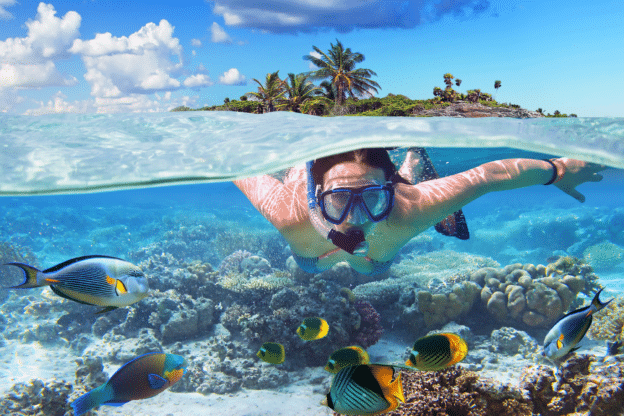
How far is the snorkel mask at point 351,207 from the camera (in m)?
4.28

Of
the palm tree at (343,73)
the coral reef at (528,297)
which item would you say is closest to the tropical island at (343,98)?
the palm tree at (343,73)

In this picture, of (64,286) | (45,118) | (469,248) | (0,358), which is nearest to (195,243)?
(0,358)

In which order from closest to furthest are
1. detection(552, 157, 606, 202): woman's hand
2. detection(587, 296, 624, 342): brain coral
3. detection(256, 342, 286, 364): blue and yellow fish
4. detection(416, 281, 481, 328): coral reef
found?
1. detection(256, 342, 286, 364): blue and yellow fish
2. detection(552, 157, 606, 202): woman's hand
3. detection(587, 296, 624, 342): brain coral
4. detection(416, 281, 481, 328): coral reef

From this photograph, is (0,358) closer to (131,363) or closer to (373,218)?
(131,363)

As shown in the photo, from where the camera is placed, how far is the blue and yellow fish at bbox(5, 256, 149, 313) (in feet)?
9.20

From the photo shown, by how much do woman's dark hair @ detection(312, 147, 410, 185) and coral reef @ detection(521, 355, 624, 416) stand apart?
3.53m

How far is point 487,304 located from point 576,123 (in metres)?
5.02

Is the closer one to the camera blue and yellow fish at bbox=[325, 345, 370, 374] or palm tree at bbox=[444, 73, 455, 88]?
blue and yellow fish at bbox=[325, 345, 370, 374]

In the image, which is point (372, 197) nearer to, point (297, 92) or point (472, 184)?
point (472, 184)

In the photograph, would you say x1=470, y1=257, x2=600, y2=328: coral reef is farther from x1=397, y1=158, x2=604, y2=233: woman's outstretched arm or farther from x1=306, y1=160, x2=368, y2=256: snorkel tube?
x1=306, y1=160, x2=368, y2=256: snorkel tube

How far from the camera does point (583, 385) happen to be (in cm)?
440

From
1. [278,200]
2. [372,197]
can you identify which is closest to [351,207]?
[372,197]

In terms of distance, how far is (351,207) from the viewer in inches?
172

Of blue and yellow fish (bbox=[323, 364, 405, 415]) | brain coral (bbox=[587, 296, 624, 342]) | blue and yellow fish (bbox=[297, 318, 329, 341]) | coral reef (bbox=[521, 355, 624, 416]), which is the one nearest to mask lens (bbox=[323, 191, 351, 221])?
blue and yellow fish (bbox=[297, 318, 329, 341])
